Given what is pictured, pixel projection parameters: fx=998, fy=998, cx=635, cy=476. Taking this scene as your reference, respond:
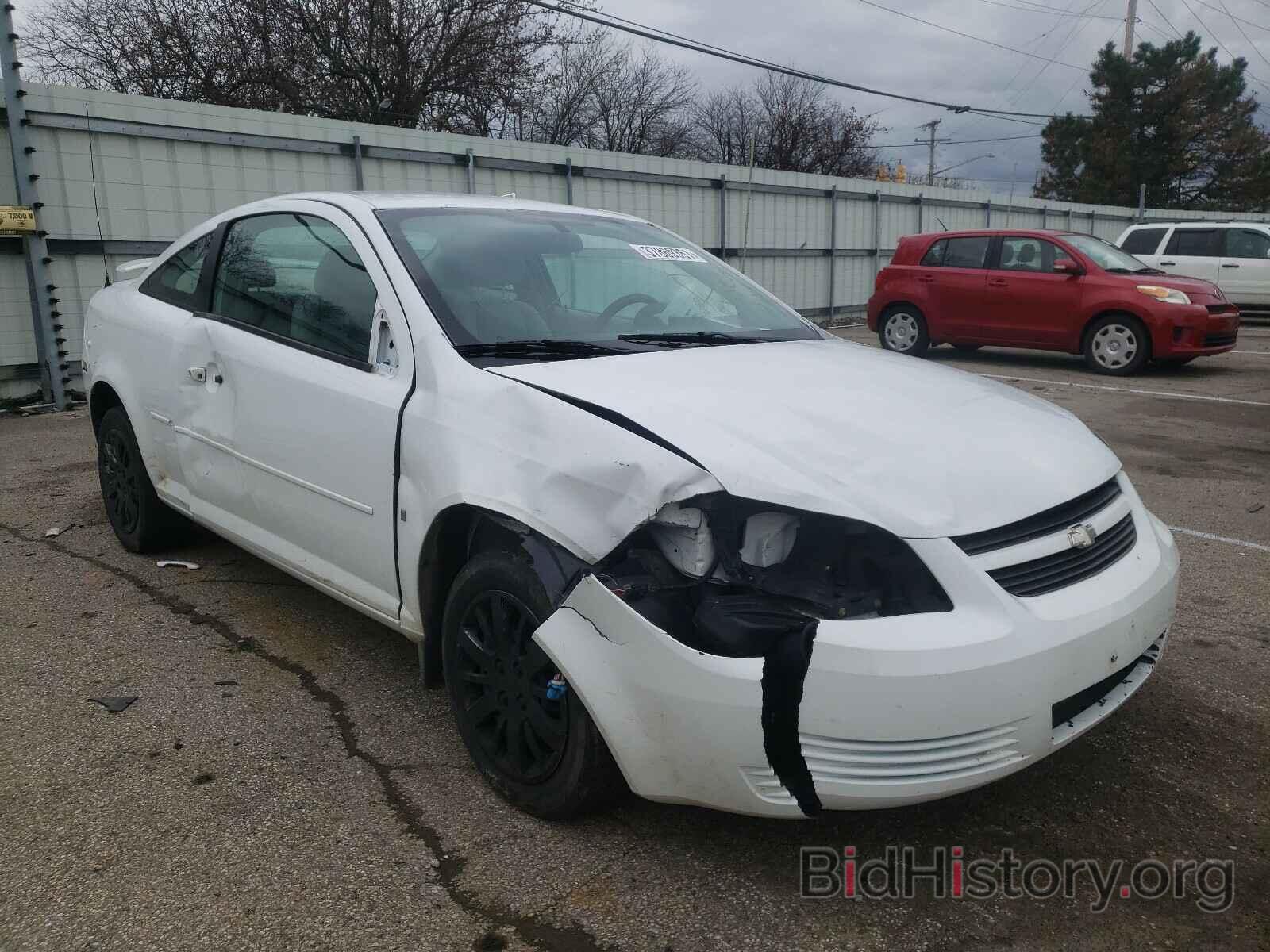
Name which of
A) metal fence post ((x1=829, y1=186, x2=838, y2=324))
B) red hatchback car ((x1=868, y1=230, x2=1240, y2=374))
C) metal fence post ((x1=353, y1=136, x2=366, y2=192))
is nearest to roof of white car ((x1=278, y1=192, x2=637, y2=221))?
metal fence post ((x1=353, y1=136, x2=366, y2=192))

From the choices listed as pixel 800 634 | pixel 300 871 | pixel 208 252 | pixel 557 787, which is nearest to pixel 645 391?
pixel 800 634

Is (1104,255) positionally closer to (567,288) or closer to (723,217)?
(723,217)

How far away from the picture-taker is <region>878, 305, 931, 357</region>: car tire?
12.3 meters

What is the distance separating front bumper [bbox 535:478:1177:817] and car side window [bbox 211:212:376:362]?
1.34m

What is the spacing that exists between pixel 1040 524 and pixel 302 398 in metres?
2.13

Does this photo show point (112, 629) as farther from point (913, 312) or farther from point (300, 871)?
point (913, 312)

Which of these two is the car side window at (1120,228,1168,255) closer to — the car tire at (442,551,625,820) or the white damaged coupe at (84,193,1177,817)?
the white damaged coupe at (84,193,1177,817)

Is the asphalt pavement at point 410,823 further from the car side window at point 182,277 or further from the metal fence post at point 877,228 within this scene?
the metal fence post at point 877,228

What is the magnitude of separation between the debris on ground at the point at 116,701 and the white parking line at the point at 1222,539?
4.69m

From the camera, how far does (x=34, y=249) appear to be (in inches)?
330

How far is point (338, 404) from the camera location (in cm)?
292

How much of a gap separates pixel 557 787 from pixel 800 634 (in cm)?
77

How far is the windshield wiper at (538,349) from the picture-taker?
271 centimetres

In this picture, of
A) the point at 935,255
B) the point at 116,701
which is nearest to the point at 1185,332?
the point at 935,255
